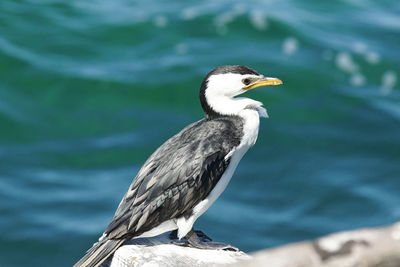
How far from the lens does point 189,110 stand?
59.2 ft

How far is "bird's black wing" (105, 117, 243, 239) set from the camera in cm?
638

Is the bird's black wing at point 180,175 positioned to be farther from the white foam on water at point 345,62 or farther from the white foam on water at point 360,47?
the white foam on water at point 360,47

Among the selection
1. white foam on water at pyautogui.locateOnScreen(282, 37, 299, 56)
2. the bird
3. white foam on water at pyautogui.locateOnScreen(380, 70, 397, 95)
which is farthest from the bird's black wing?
white foam on water at pyautogui.locateOnScreen(282, 37, 299, 56)

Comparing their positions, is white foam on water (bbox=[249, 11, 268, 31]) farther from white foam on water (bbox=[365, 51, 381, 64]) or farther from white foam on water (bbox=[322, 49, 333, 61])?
white foam on water (bbox=[365, 51, 381, 64])

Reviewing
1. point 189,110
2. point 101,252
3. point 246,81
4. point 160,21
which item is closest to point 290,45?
point 160,21

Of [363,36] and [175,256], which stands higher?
[363,36]

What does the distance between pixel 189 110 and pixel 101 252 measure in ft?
39.3

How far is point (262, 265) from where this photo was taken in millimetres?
3309

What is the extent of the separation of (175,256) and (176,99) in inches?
501

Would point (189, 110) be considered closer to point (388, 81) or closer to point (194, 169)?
point (388, 81)

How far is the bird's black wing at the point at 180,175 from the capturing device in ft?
20.9

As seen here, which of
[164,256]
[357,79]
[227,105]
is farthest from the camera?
[357,79]

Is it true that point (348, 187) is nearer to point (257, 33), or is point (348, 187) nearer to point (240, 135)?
point (257, 33)

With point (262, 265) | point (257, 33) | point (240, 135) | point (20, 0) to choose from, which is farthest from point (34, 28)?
point (262, 265)
